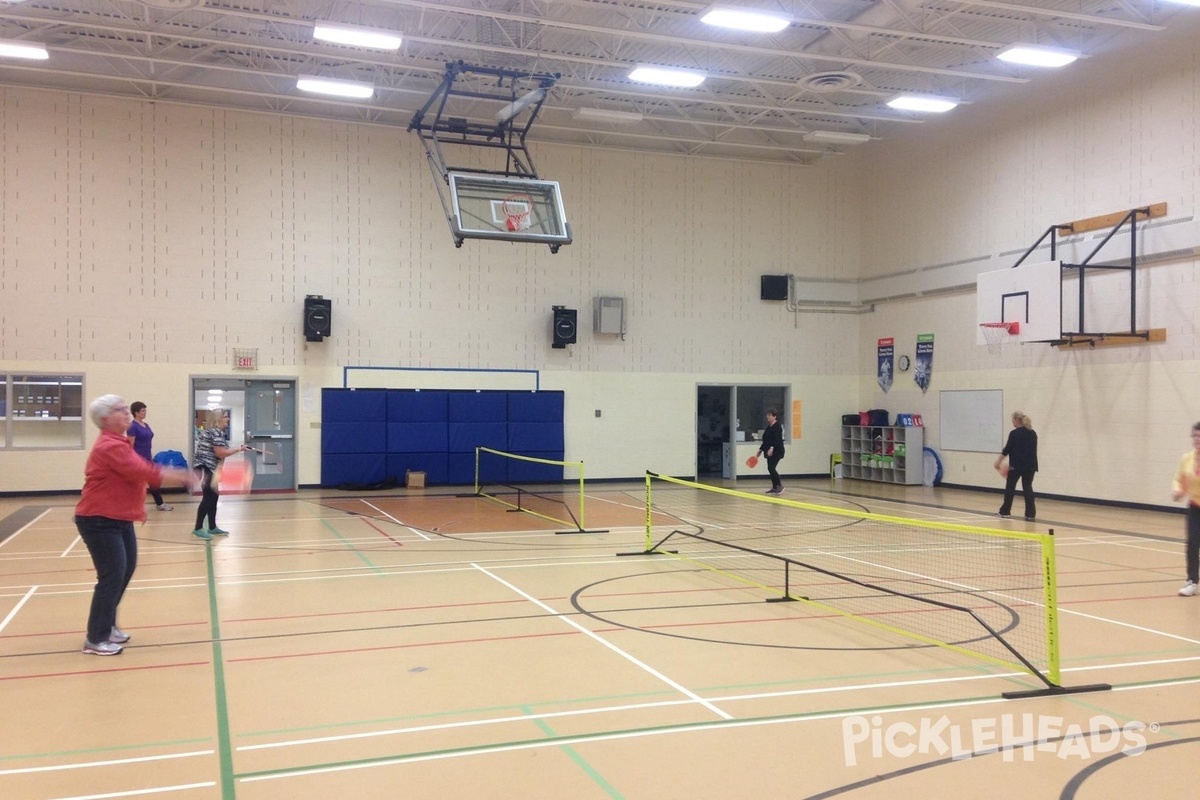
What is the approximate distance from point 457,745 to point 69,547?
9.60m

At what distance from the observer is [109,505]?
265 inches

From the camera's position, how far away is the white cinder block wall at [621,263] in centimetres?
1781

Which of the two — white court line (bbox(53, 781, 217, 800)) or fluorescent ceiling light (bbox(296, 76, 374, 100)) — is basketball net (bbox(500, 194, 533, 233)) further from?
white court line (bbox(53, 781, 217, 800))

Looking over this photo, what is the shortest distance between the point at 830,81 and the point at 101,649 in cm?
1711

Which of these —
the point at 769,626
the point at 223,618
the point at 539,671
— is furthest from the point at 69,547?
the point at 769,626

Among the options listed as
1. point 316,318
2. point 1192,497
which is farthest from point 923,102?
point 316,318

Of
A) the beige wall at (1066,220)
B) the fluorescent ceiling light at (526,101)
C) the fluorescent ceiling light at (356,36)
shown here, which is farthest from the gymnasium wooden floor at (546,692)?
the fluorescent ceiling light at (356,36)

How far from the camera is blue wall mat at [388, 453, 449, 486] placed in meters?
21.6

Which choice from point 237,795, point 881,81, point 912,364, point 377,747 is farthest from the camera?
point 912,364

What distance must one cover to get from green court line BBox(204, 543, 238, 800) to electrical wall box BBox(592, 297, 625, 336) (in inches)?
582

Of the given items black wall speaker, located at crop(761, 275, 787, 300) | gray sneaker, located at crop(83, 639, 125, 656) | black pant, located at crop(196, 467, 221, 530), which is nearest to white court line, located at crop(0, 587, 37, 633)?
gray sneaker, located at crop(83, 639, 125, 656)

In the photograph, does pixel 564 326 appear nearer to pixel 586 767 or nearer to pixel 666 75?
pixel 666 75

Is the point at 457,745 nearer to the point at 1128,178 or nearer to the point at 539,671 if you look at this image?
the point at 539,671

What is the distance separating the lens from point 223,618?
807 centimetres
